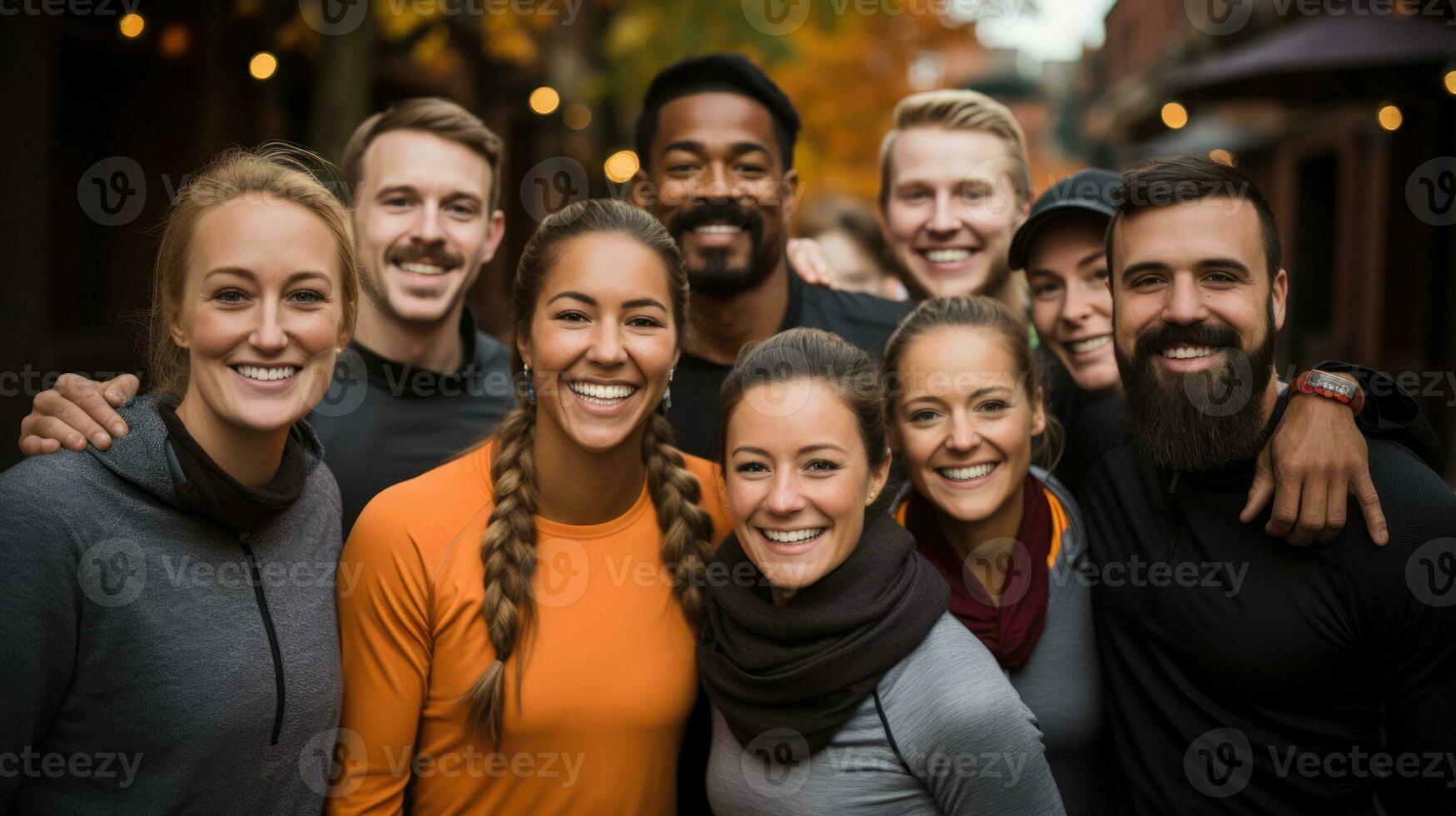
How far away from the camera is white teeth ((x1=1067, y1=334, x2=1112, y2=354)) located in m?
3.98

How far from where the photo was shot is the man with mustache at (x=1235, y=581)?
Answer: 2.70 meters

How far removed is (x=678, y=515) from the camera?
3148 mm

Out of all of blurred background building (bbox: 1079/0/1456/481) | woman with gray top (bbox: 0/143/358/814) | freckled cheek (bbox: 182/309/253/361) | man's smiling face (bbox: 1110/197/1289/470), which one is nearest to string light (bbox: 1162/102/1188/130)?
blurred background building (bbox: 1079/0/1456/481)

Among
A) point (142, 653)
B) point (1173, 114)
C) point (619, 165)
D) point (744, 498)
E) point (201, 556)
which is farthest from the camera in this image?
point (619, 165)

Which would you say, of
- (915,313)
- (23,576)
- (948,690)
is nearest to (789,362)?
(915,313)

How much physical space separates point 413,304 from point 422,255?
185 mm

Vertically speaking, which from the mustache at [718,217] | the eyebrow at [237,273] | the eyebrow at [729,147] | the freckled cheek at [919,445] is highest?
the eyebrow at [729,147]

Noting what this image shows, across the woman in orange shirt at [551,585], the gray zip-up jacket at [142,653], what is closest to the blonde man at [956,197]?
the woman in orange shirt at [551,585]

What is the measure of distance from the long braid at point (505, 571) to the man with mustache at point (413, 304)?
851mm

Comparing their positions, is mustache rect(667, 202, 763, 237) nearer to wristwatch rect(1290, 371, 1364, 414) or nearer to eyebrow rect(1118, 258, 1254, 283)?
eyebrow rect(1118, 258, 1254, 283)

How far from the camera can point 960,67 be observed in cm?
6134

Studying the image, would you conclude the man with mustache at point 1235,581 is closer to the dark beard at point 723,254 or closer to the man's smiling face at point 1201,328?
A: the man's smiling face at point 1201,328

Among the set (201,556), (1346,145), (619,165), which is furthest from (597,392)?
(1346,145)

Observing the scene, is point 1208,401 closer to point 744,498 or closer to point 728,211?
point 744,498
